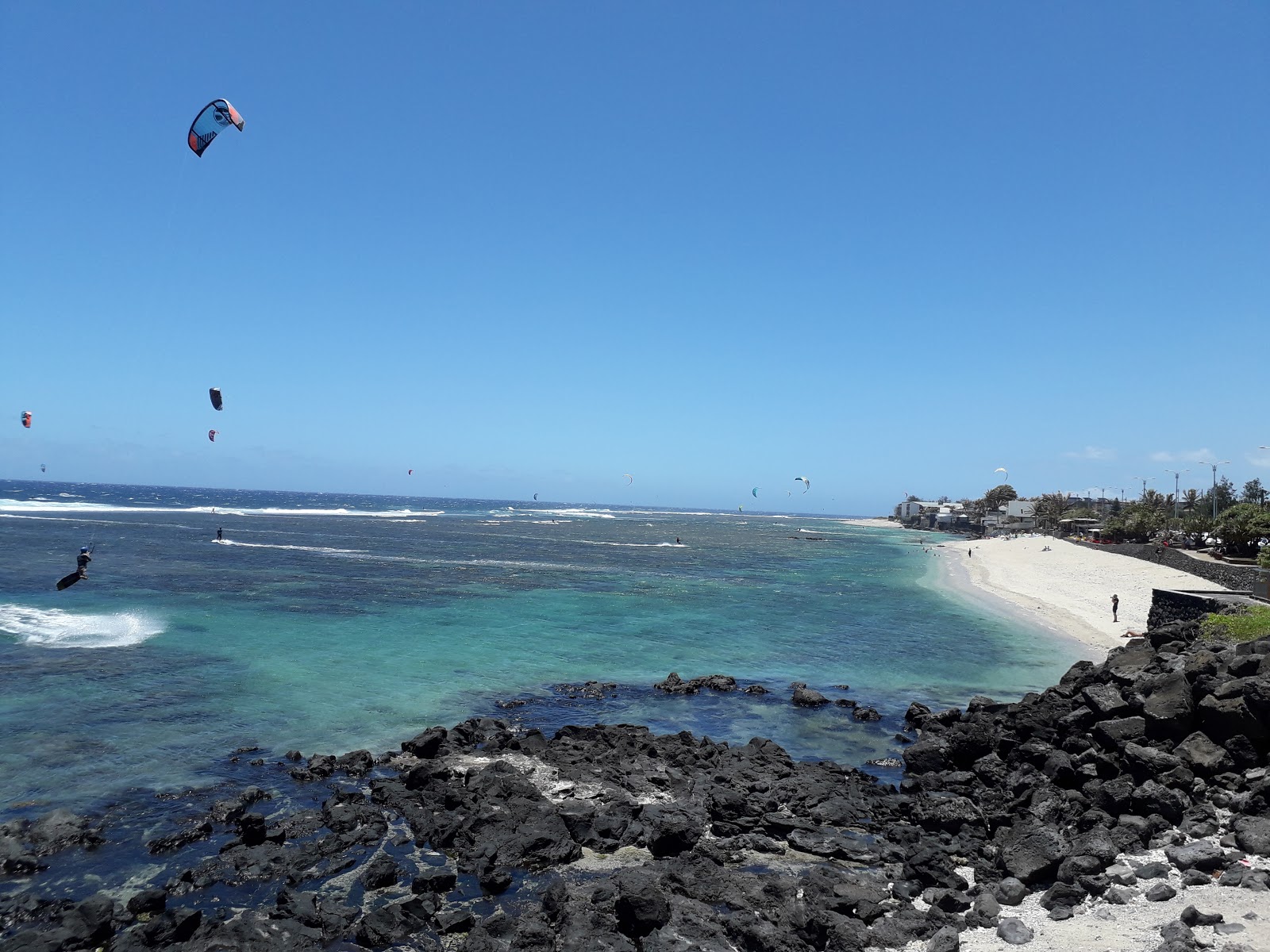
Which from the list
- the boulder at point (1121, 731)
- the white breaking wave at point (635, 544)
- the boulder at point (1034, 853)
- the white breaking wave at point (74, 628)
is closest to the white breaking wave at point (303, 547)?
the white breaking wave at point (635, 544)

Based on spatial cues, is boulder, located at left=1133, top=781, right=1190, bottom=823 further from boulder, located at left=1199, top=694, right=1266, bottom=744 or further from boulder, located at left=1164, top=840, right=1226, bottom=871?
boulder, located at left=1199, top=694, right=1266, bottom=744

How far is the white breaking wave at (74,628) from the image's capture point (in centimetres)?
2222

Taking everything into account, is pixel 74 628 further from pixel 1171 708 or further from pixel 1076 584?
pixel 1076 584

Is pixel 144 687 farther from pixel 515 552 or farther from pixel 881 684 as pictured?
pixel 515 552

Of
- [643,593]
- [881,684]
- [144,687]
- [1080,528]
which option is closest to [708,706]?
[881,684]

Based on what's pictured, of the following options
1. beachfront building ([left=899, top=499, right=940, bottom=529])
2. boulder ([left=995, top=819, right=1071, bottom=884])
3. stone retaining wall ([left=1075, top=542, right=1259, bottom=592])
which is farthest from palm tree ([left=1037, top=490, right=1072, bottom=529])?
boulder ([left=995, top=819, right=1071, bottom=884])

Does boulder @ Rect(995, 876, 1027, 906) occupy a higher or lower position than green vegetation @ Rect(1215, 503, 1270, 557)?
lower

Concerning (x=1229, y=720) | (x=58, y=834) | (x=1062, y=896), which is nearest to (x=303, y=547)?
(x=58, y=834)

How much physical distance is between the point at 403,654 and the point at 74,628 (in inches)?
436

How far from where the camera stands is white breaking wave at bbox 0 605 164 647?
2222cm

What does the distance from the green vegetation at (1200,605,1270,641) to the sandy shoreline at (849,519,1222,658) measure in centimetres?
579

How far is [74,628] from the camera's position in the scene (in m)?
24.1

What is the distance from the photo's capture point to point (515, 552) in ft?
201

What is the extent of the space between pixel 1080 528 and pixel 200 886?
9340 centimetres
